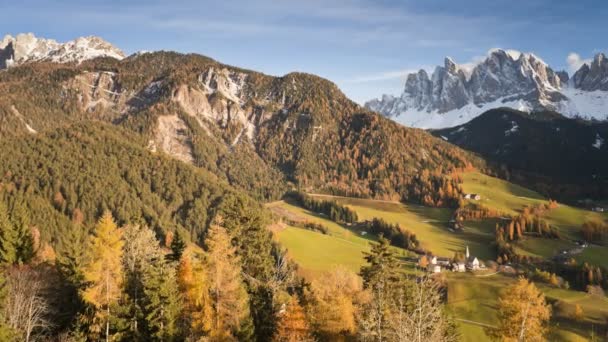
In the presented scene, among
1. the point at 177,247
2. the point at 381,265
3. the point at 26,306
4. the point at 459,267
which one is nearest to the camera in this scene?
the point at 26,306

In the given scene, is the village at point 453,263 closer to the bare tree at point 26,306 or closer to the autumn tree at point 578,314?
the autumn tree at point 578,314

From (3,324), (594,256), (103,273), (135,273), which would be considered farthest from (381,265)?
(594,256)

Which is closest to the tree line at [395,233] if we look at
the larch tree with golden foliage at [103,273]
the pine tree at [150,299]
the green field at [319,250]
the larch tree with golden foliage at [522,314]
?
the green field at [319,250]

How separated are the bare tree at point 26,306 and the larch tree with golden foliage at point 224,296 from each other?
1502cm

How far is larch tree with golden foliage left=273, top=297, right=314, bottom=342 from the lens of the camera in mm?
45772

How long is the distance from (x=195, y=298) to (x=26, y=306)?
584 inches

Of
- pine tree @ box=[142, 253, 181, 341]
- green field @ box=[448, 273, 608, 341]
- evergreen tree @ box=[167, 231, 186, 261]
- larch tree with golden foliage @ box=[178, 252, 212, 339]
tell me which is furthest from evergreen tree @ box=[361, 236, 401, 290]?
green field @ box=[448, 273, 608, 341]

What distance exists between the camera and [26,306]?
140 feet

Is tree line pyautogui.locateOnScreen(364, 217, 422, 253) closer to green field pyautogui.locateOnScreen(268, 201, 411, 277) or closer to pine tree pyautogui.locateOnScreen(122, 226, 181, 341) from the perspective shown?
green field pyautogui.locateOnScreen(268, 201, 411, 277)

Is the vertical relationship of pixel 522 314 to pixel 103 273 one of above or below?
below

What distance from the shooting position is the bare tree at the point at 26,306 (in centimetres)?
4069

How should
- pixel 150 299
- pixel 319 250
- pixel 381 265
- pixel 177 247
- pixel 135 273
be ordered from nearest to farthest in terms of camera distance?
pixel 150 299, pixel 135 273, pixel 381 265, pixel 177 247, pixel 319 250

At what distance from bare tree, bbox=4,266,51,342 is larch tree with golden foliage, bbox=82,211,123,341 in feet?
14.3

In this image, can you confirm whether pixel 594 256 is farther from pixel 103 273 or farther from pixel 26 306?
pixel 26 306
